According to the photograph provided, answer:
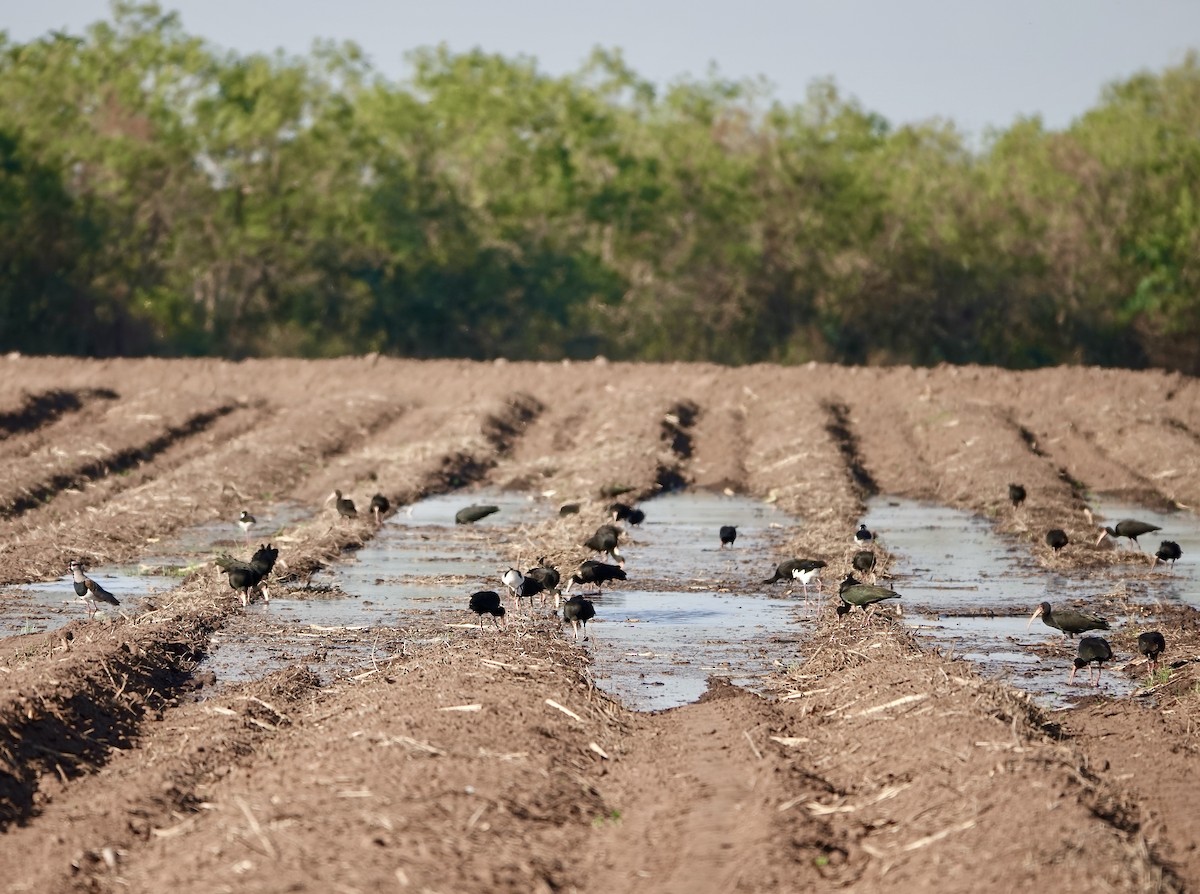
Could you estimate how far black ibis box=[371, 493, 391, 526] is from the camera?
25.3 m

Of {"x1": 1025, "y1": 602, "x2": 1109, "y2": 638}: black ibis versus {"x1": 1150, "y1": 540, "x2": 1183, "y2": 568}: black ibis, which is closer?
{"x1": 1025, "y1": 602, "x2": 1109, "y2": 638}: black ibis

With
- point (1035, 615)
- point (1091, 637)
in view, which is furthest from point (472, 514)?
point (1091, 637)

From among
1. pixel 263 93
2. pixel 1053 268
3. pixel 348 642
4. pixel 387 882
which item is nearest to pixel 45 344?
pixel 263 93

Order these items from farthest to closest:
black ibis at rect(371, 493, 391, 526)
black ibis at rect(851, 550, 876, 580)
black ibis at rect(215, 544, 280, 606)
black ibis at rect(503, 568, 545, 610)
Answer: black ibis at rect(371, 493, 391, 526) → black ibis at rect(851, 550, 876, 580) → black ibis at rect(215, 544, 280, 606) → black ibis at rect(503, 568, 545, 610)

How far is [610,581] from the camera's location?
20203mm

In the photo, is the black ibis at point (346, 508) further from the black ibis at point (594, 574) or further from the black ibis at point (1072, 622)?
the black ibis at point (1072, 622)

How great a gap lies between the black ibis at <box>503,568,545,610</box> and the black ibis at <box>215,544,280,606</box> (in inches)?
102

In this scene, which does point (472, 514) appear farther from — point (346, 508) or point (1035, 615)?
point (1035, 615)

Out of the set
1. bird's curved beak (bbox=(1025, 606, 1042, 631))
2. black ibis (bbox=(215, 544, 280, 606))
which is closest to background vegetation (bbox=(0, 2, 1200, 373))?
black ibis (bbox=(215, 544, 280, 606))

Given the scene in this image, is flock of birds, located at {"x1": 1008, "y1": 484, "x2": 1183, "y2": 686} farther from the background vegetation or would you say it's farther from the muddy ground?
the background vegetation

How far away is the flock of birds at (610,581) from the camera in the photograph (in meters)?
15.2

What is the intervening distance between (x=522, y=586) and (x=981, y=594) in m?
5.52

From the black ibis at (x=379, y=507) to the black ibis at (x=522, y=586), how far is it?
726cm

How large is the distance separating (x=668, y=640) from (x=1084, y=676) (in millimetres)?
3870
